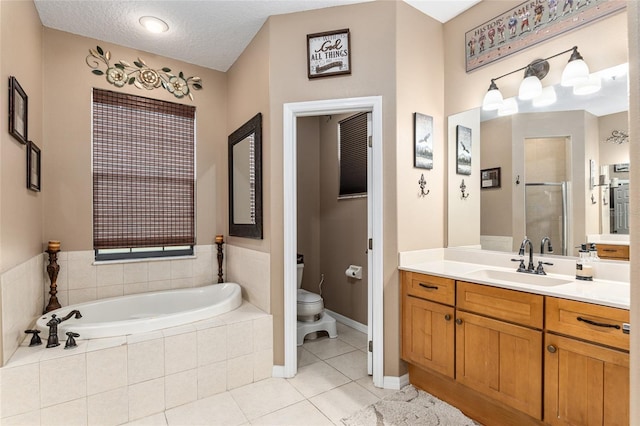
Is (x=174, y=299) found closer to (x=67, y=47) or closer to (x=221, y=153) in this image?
(x=221, y=153)

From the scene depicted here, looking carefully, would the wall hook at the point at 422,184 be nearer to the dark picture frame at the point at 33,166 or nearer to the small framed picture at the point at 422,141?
the small framed picture at the point at 422,141

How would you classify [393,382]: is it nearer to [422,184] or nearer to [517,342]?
[517,342]

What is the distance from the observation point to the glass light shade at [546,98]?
206 centimetres

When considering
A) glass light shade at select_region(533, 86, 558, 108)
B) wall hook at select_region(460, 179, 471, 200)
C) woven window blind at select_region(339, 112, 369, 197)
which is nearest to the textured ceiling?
glass light shade at select_region(533, 86, 558, 108)

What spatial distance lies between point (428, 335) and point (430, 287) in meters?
0.32

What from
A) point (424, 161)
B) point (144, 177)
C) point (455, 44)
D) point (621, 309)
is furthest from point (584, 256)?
point (144, 177)

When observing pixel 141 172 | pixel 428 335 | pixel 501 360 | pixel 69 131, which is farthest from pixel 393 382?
pixel 69 131

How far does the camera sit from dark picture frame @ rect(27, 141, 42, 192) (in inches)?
87.1

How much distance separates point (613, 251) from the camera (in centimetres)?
183

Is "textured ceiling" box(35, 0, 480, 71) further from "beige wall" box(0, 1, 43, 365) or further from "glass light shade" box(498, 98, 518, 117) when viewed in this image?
"glass light shade" box(498, 98, 518, 117)

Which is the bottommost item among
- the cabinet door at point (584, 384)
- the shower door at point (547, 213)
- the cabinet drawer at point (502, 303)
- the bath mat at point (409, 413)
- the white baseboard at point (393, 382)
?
the bath mat at point (409, 413)

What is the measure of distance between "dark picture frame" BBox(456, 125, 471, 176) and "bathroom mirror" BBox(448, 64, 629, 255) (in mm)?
50

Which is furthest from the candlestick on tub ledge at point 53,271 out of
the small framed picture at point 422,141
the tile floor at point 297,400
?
the small framed picture at point 422,141

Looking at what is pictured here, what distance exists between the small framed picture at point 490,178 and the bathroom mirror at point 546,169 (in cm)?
3
